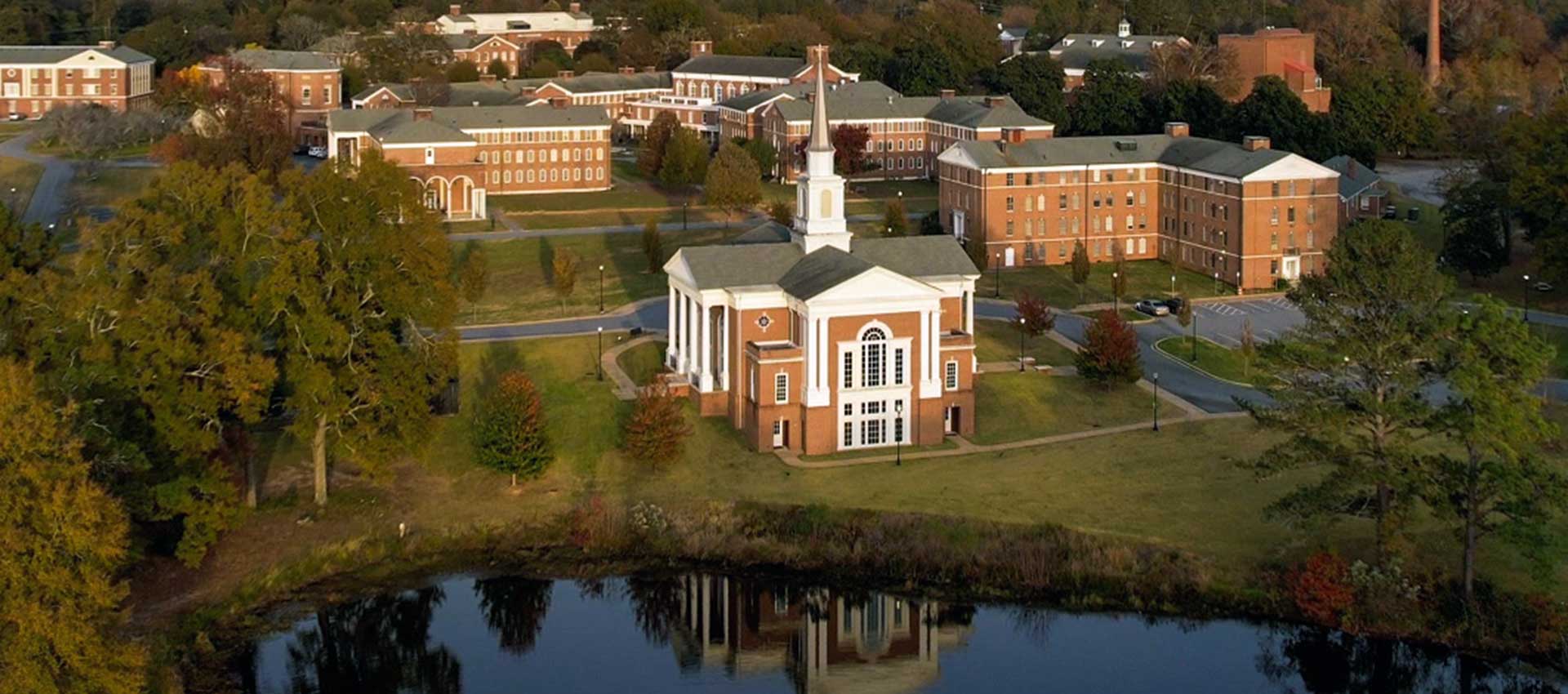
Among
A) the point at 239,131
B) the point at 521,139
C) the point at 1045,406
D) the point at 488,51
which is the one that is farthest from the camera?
the point at 488,51

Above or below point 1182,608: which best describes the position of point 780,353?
above

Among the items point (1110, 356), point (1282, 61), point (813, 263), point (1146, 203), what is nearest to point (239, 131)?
point (1146, 203)

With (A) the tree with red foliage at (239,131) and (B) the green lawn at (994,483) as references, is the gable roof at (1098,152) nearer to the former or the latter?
(B) the green lawn at (994,483)

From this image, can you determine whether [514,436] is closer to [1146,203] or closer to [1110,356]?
[1110,356]

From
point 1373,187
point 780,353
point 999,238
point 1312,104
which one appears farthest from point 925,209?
point 780,353

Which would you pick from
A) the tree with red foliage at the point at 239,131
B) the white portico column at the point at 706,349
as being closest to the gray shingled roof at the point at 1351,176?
the white portico column at the point at 706,349

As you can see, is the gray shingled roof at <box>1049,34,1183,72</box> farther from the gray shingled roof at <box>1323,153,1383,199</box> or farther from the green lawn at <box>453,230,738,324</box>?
the green lawn at <box>453,230,738,324</box>

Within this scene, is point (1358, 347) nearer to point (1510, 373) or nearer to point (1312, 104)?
point (1510, 373)
